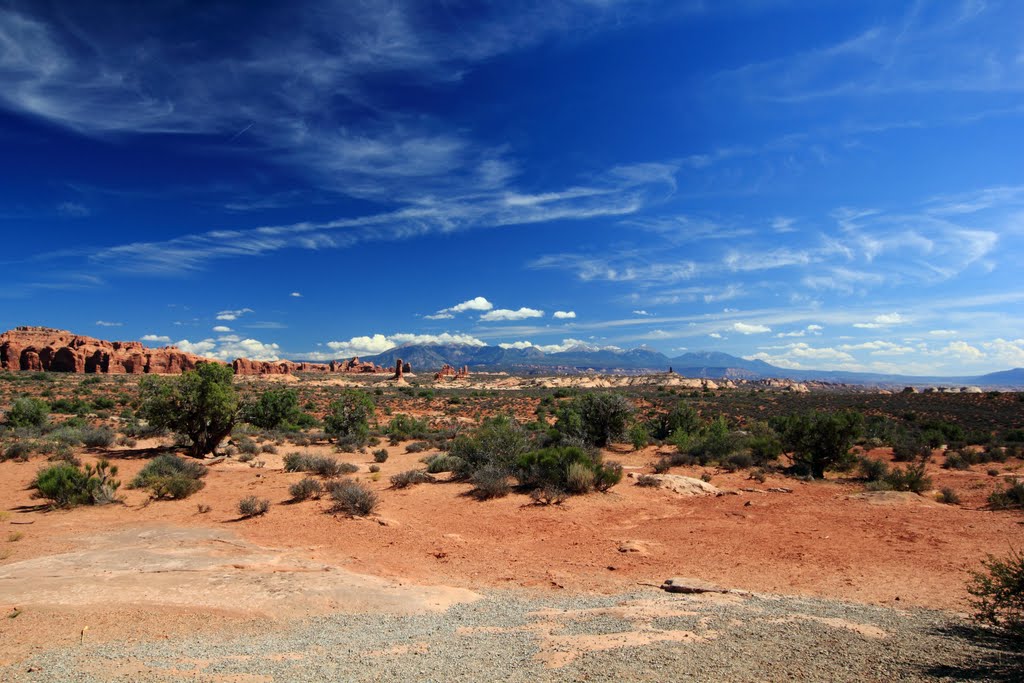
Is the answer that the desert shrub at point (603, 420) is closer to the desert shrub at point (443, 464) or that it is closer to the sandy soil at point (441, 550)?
the desert shrub at point (443, 464)

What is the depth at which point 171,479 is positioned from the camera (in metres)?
13.6

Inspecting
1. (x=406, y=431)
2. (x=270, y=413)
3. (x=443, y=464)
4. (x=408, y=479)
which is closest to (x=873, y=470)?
(x=443, y=464)

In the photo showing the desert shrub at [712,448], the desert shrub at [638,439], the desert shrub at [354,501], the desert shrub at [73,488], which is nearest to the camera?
the desert shrub at [354,501]

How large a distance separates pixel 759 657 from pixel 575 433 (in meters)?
18.1

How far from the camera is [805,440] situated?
18.6m

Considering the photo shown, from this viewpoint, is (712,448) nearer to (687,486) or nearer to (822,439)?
(822,439)

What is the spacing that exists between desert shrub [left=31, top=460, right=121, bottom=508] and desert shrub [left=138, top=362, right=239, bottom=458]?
5991mm

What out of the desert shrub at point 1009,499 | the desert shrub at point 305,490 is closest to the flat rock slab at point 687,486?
the desert shrub at point 1009,499

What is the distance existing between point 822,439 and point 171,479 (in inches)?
832

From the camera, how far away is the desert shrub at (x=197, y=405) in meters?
18.8

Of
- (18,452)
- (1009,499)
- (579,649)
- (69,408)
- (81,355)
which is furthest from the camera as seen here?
(81,355)

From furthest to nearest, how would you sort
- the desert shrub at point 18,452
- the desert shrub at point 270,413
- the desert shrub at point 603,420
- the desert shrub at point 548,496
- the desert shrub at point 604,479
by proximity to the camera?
the desert shrub at point 270,413 → the desert shrub at point 603,420 → the desert shrub at point 18,452 → the desert shrub at point 604,479 → the desert shrub at point 548,496

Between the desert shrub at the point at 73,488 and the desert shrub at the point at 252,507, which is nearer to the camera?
the desert shrub at the point at 252,507

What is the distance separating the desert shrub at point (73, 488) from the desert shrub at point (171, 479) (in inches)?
36.4
